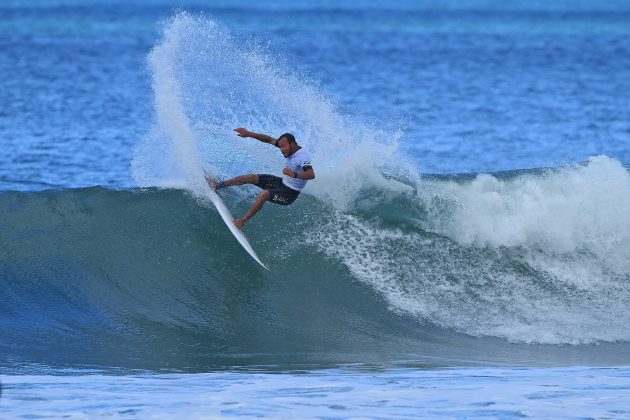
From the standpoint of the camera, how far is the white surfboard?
13.6 metres

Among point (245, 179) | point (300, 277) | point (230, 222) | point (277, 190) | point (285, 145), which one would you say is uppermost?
point (285, 145)

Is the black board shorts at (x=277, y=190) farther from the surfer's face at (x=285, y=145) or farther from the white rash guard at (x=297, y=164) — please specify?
the surfer's face at (x=285, y=145)

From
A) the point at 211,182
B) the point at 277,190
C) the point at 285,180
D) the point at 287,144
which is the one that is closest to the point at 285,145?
the point at 287,144

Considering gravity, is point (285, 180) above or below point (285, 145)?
below

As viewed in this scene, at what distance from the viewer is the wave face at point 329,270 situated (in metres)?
12.6

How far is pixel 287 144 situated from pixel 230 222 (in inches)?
59.9

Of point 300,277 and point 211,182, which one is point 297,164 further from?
point 300,277

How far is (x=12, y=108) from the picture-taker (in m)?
30.0

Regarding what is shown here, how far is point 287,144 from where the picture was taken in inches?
497

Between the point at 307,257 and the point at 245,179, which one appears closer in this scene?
the point at 245,179

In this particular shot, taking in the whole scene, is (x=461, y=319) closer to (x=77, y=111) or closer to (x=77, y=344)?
(x=77, y=344)

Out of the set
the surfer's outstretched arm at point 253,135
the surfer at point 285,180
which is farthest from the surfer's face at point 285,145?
the surfer's outstretched arm at point 253,135

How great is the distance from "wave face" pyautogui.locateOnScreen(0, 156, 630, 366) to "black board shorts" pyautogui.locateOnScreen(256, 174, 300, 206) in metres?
1.32

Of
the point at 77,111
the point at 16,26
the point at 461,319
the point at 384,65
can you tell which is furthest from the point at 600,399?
the point at 16,26
